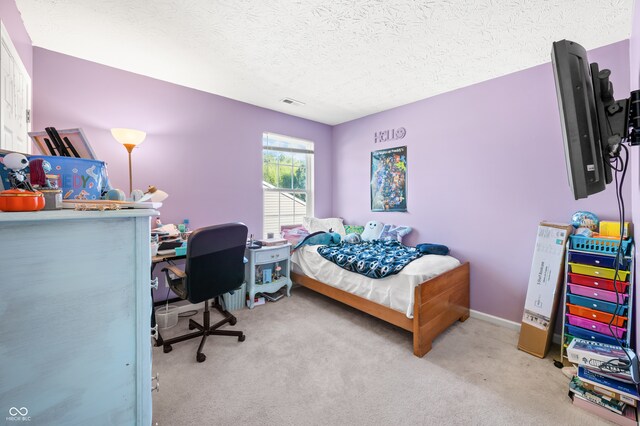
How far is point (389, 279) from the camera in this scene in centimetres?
234

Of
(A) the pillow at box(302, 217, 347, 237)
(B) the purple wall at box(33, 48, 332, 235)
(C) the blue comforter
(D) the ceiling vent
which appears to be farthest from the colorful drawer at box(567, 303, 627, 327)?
(D) the ceiling vent

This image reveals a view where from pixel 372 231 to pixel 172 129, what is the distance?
2868mm

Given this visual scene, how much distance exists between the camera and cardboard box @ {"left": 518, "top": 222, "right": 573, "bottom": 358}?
2.08m

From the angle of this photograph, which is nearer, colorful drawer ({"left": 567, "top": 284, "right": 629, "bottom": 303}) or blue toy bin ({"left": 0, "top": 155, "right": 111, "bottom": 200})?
blue toy bin ({"left": 0, "top": 155, "right": 111, "bottom": 200})

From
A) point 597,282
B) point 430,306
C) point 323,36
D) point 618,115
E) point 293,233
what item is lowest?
point 430,306

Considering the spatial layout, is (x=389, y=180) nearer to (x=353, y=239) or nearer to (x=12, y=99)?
(x=353, y=239)

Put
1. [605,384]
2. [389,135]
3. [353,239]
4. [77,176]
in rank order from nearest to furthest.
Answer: [77,176] → [605,384] → [353,239] → [389,135]

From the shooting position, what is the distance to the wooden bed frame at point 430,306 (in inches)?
82.0

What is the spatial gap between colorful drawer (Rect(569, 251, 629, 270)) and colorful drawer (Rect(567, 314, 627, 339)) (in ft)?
1.39

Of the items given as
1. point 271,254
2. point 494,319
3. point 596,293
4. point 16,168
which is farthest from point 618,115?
point 271,254

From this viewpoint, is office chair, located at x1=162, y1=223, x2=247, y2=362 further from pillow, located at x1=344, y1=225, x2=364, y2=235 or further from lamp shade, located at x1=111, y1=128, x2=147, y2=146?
pillow, located at x1=344, y1=225, x2=364, y2=235

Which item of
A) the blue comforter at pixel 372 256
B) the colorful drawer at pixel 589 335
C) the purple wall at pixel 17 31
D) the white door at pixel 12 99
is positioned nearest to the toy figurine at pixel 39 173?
the white door at pixel 12 99

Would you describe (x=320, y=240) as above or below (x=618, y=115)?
below

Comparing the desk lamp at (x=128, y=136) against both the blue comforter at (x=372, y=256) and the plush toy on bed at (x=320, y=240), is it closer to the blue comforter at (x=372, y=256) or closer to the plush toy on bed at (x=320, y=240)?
the plush toy on bed at (x=320, y=240)
